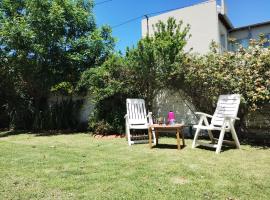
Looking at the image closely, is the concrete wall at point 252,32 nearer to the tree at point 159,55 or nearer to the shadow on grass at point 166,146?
the tree at point 159,55

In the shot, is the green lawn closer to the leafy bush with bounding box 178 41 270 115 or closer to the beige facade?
the leafy bush with bounding box 178 41 270 115

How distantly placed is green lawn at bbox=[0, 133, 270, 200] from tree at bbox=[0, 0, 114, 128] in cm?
600

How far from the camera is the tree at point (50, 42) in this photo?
1156cm

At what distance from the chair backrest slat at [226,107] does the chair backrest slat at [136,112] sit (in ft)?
7.43

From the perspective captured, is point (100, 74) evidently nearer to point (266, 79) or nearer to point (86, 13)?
point (86, 13)

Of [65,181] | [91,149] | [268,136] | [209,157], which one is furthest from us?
[268,136]

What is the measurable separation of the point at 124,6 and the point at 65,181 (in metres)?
15.1

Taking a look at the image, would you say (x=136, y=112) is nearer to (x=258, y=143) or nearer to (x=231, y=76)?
(x=231, y=76)

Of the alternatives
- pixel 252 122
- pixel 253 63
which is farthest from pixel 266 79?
pixel 252 122

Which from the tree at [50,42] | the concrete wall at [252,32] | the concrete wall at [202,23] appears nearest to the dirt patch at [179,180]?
the tree at [50,42]

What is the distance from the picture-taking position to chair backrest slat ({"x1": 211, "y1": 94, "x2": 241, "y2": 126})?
7127 mm

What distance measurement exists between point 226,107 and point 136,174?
3.66 meters

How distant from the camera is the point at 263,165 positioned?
17.0 ft

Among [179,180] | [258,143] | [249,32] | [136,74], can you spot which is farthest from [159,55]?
[249,32]
